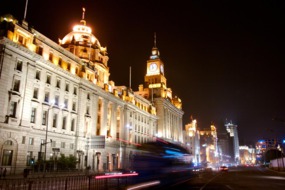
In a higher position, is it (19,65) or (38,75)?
(19,65)

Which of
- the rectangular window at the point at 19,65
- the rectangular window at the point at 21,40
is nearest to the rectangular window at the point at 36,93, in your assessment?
the rectangular window at the point at 19,65

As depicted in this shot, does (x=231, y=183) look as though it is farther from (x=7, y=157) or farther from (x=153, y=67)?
(x=153, y=67)

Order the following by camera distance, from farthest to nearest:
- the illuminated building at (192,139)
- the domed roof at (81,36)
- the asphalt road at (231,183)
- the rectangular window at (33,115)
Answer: the illuminated building at (192,139)
the domed roof at (81,36)
the rectangular window at (33,115)
the asphalt road at (231,183)

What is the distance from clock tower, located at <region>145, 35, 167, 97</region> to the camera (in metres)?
110

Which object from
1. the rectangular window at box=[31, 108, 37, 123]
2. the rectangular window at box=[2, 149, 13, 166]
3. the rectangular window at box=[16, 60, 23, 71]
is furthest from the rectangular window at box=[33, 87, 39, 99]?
the rectangular window at box=[2, 149, 13, 166]

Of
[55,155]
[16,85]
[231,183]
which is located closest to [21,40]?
[16,85]

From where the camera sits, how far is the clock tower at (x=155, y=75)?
110 m

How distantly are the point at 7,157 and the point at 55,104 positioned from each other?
45.2 feet

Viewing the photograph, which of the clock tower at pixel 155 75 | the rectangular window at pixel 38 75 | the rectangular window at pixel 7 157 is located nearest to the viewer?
the rectangular window at pixel 7 157

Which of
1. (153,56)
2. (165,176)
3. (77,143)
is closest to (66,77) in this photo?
(77,143)

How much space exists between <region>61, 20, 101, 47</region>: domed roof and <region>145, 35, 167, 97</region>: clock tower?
3748 centimetres

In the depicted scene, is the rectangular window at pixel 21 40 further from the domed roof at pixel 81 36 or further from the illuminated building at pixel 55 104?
the domed roof at pixel 81 36

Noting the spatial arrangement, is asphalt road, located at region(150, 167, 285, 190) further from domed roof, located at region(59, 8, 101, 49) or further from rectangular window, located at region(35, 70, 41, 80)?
domed roof, located at region(59, 8, 101, 49)

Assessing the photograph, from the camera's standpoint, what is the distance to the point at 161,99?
10469cm
